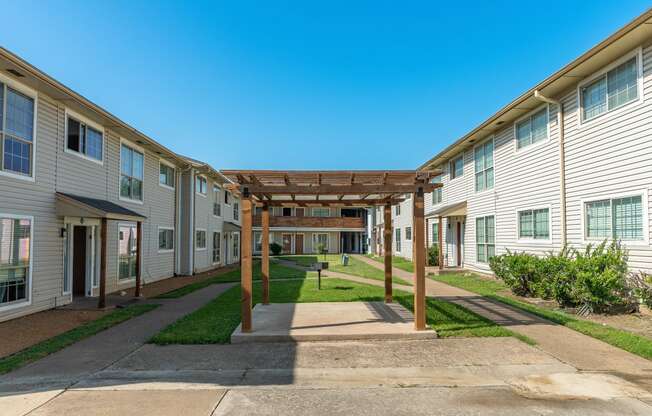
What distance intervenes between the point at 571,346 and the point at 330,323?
4181mm

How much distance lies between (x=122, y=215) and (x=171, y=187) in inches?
298

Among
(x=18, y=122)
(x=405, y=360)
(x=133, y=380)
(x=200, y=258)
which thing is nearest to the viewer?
(x=133, y=380)

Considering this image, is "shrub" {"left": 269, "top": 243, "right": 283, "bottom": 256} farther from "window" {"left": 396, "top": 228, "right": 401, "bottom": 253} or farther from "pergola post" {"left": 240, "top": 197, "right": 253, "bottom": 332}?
"pergola post" {"left": 240, "top": 197, "right": 253, "bottom": 332}

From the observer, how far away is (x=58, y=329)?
7.88m

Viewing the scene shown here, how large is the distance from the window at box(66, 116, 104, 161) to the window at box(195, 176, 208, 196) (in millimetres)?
7747

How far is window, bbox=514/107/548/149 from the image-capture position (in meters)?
12.3

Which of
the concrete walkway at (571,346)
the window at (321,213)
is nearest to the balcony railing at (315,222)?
the window at (321,213)

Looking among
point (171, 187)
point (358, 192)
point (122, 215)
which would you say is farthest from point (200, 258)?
point (358, 192)

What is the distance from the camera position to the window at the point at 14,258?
834 centimetres

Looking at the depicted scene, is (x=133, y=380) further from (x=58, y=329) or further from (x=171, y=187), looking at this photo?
(x=171, y=187)

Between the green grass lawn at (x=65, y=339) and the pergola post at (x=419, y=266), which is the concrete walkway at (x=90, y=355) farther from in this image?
the pergola post at (x=419, y=266)

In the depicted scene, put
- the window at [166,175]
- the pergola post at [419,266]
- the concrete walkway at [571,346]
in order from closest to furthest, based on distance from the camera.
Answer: the concrete walkway at [571,346], the pergola post at [419,266], the window at [166,175]

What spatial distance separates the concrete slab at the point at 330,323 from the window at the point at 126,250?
22.1 feet

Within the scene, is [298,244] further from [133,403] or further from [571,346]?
[133,403]
